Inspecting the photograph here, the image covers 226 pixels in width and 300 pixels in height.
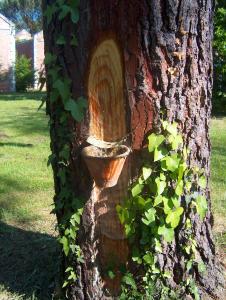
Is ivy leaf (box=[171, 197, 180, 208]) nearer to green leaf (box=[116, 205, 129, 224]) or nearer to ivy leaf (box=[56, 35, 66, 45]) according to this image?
green leaf (box=[116, 205, 129, 224])

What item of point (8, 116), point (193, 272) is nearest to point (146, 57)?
point (193, 272)

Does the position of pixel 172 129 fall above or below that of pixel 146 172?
above

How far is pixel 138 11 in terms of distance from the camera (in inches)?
98.9

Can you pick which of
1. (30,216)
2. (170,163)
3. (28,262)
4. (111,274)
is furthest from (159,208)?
(30,216)

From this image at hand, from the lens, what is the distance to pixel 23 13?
6112cm

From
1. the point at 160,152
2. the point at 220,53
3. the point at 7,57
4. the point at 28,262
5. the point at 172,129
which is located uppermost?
the point at 7,57

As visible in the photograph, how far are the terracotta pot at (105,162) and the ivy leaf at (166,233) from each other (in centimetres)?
37

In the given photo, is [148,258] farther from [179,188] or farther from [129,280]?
[179,188]

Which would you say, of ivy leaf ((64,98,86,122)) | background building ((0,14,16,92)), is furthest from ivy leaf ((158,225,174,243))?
background building ((0,14,16,92))

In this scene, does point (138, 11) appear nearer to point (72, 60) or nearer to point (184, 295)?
point (72, 60)

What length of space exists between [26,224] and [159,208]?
2.17m

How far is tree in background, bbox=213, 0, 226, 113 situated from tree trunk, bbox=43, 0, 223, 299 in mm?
9315

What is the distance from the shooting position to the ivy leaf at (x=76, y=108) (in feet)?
8.68

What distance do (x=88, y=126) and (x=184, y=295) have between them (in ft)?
3.96
